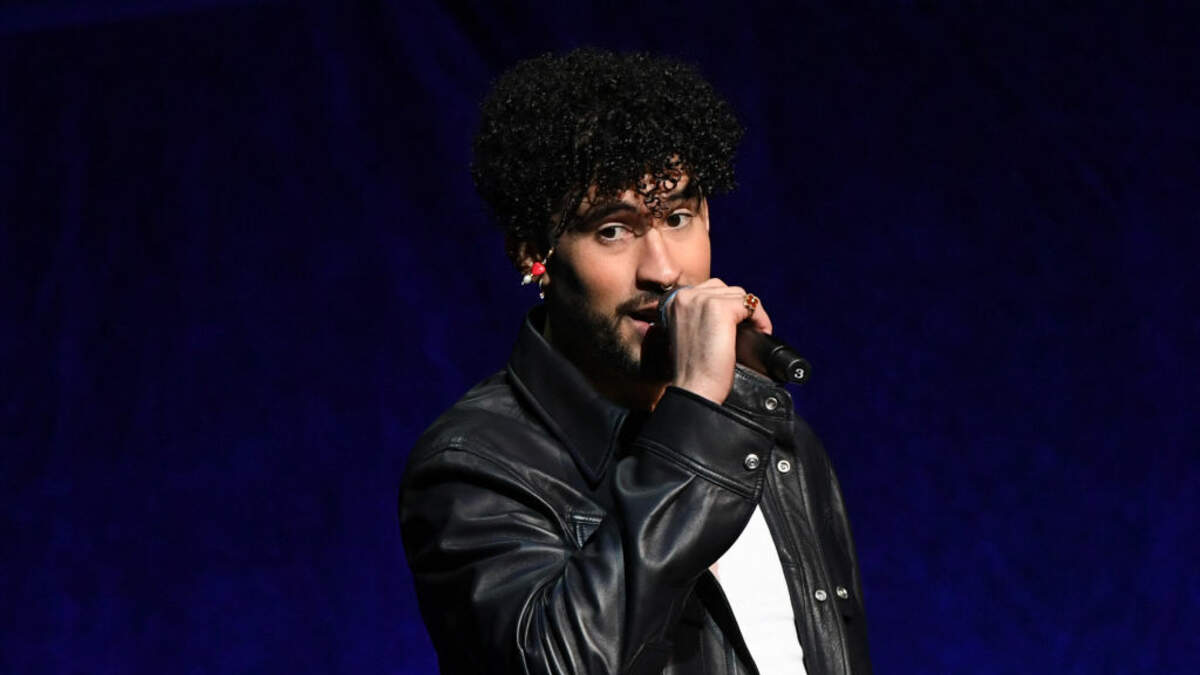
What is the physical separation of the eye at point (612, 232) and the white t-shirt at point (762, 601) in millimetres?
304

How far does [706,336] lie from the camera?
1.59 m

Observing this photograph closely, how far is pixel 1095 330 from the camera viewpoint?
112 inches

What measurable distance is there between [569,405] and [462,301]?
110 cm

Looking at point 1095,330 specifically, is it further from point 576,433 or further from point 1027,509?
point 576,433

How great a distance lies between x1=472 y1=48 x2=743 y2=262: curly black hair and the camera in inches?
70.6

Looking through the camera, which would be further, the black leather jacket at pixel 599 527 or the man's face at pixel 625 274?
the man's face at pixel 625 274

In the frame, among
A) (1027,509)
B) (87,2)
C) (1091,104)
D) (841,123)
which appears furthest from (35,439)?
(1091,104)

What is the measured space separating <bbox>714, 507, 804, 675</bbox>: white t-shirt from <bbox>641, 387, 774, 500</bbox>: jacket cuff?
0.21 metres

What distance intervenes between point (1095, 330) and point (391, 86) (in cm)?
117

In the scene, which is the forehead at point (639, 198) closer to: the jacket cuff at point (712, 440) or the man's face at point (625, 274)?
the man's face at point (625, 274)

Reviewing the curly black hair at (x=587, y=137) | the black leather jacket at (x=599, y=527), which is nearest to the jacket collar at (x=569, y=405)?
the black leather jacket at (x=599, y=527)

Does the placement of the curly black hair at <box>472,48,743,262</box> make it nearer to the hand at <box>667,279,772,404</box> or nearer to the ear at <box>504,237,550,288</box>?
the ear at <box>504,237,550,288</box>

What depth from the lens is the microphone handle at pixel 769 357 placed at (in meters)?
1.58

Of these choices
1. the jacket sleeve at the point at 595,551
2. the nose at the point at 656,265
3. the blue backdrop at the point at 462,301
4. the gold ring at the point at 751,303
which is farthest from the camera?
the blue backdrop at the point at 462,301
